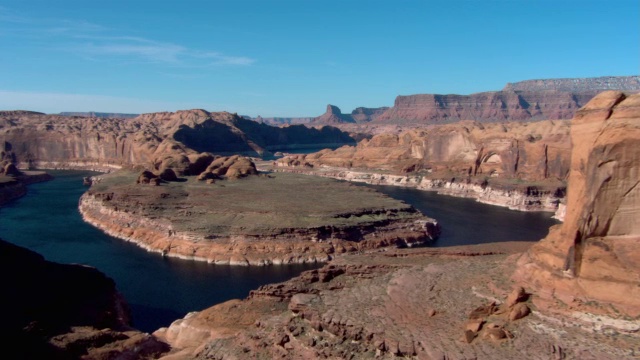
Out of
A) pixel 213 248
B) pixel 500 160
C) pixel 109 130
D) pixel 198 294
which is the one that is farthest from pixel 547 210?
pixel 109 130

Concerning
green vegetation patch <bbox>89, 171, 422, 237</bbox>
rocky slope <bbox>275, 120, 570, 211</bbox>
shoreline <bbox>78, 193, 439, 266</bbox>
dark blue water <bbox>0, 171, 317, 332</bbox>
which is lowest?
dark blue water <bbox>0, 171, 317, 332</bbox>

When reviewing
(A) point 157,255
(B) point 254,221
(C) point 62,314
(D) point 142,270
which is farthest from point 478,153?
(C) point 62,314

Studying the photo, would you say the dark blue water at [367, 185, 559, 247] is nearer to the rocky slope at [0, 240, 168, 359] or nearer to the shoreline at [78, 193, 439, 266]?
the shoreline at [78, 193, 439, 266]

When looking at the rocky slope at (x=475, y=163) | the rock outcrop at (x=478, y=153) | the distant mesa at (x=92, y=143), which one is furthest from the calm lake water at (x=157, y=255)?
the distant mesa at (x=92, y=143)

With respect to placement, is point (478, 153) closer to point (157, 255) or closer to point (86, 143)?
point (157, 255)

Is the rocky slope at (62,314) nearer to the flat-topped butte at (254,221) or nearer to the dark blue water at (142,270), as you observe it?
the dark blue water at (142,270)

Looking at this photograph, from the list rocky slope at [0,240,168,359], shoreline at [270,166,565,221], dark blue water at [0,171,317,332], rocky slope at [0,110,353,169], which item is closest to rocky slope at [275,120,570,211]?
shoreline at [270,166,565,221]
